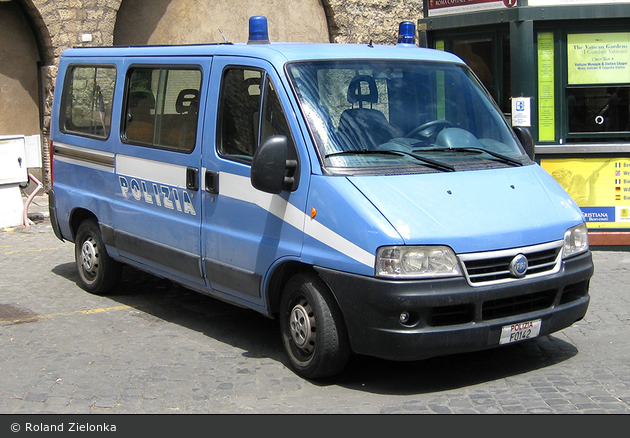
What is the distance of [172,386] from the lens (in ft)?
17.1

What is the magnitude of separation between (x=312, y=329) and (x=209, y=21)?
1039cm

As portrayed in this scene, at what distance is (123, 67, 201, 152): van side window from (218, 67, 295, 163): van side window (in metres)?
0.34

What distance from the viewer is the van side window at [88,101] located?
7.32m

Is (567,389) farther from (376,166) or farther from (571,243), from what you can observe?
(376,166)

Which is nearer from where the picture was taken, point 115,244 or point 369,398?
point 369,398

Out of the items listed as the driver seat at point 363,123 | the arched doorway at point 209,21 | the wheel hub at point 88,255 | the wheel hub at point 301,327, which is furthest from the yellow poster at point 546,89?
the arched doorway at point 209,21

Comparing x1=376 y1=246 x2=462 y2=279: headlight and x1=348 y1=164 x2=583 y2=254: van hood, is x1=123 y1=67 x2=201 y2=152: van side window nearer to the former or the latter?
x1=348 y1=164 x2=583 y2=254: van hood

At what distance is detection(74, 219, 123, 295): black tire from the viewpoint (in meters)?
7.57

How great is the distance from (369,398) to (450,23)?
233 inches

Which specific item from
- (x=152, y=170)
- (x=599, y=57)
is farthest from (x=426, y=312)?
(x=599, y=57)

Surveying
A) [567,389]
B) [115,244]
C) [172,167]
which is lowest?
[567,389]

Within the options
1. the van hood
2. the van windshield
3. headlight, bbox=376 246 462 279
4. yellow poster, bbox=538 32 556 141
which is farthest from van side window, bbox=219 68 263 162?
yellow poster, bbox=538 32 556 141

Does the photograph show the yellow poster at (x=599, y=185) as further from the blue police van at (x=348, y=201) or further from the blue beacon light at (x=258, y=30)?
the blue beacon light at (x=258, y=30)
